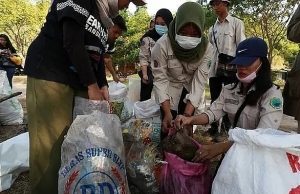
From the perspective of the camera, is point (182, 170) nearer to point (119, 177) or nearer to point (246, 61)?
point (119, 177)

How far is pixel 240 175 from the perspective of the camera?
146 centimetres

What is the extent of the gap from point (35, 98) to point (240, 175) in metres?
1.12

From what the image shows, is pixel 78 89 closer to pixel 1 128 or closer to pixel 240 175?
pixel 240 175

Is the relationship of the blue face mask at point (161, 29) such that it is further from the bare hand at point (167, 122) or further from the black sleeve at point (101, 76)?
the black sleeve at point (101, 76)

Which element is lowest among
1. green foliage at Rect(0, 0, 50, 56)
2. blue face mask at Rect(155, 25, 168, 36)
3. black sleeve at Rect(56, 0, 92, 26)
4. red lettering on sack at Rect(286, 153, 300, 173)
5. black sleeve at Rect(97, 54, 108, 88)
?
red lettering on sack at Rect(286, 153, 300, 173)

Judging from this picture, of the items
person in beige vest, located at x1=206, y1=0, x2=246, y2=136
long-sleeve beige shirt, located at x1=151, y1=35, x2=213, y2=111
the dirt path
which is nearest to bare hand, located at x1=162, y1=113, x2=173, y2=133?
long-sleeve beige shirt, located at x1=151, y1=35, x2=213, y2=111

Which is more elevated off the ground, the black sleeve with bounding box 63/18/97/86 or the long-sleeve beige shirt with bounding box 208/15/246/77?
the long-sleeve beige shirt with bounding box 208/15/246/77

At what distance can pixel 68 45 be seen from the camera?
160 centimetres

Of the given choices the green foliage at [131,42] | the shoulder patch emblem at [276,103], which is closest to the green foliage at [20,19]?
the green foliage at [131,42]

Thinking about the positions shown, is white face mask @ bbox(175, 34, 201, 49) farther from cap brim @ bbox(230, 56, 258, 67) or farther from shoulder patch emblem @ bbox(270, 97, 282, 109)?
shoulder patch emblem @ bbox(270, 97, 282, 109)

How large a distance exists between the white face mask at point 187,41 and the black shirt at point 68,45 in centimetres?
68

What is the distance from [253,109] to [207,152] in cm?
41

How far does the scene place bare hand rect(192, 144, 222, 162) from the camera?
5.89 feet

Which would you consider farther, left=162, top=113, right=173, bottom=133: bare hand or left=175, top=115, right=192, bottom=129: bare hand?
left=162, top=113, right=173, bottom=133: bare hand
